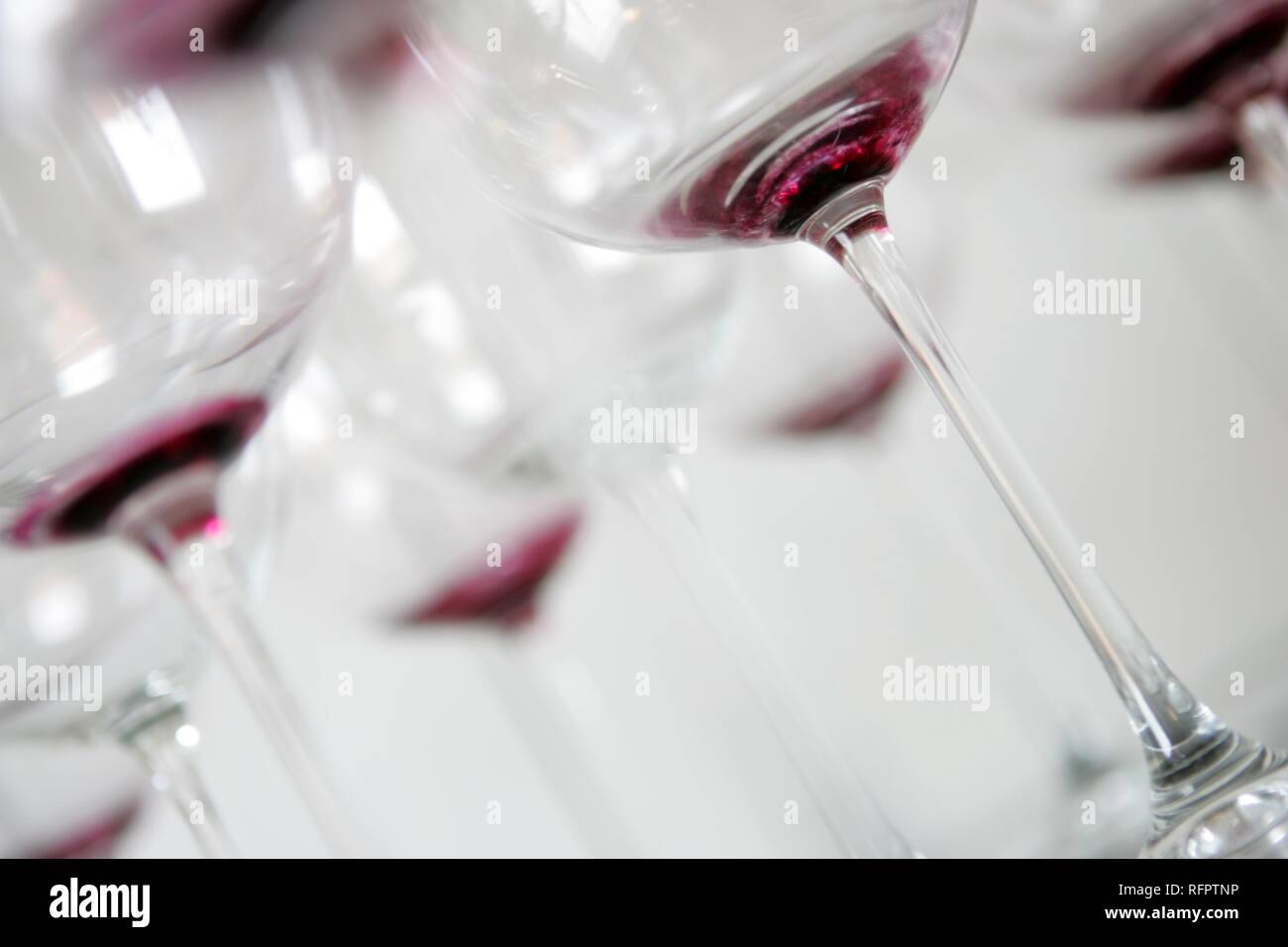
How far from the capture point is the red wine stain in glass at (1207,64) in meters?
0.43

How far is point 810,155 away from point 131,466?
0.17m

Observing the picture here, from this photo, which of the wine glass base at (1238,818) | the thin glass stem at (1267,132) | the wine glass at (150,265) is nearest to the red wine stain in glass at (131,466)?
the wine glass at (150,265)

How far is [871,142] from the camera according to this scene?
261 millimetres

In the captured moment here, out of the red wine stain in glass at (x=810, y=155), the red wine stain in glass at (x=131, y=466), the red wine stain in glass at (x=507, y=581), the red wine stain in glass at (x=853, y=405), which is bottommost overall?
the red wine stain in glass at (x=810, y=155)

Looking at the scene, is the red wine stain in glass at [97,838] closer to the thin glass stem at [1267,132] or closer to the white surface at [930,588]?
the white surface at [930,588]

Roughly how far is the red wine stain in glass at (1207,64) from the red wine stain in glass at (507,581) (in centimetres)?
28

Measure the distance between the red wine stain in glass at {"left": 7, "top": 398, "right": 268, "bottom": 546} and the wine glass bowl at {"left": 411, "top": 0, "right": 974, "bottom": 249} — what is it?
96 mm

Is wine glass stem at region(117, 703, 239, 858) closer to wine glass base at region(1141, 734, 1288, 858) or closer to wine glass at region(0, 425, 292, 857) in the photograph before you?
wine glass at region(0, 425, 292, 857)

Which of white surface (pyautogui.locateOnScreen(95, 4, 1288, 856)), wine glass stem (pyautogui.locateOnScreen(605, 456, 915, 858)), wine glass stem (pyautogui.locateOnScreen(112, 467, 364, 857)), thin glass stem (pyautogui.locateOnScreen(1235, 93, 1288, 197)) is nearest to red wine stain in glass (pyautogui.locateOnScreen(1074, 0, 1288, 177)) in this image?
thin glass stem (pyautogui.locateOnScreen(1235, 93, 1288, 197))

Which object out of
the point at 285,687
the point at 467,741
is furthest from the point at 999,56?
the point at 467,741

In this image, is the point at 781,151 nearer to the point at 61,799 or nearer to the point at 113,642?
the point at 113,642

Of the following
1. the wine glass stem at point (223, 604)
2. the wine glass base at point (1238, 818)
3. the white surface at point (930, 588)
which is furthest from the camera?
the white surface at point (930, 588)

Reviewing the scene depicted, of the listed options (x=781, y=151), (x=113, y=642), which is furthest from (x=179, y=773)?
(x=781, y=151)

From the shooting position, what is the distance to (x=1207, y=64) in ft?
1.46
